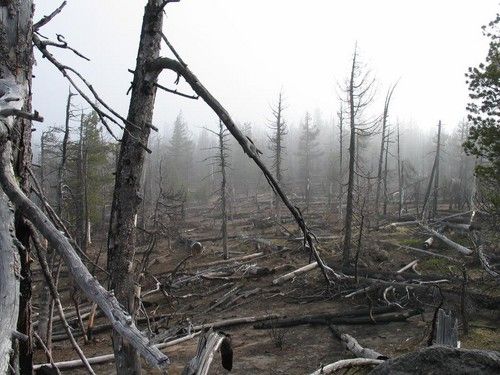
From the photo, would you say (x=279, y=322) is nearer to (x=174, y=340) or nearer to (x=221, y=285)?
(x=174, y=340)

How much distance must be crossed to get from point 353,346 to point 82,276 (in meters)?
8.93

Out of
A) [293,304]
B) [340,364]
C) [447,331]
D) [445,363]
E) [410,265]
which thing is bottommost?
[293,304]

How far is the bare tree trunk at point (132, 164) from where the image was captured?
306 cm

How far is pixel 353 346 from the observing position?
8.98 m

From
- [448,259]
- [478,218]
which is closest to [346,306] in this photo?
[448,259]

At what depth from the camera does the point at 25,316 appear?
212 cm

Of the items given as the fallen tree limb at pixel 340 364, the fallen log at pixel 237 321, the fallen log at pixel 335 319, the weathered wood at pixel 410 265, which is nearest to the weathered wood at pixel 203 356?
the fallen tree limb at pixel 340 364

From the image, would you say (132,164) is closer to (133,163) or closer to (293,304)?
(133,163)

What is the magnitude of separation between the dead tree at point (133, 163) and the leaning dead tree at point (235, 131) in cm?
12

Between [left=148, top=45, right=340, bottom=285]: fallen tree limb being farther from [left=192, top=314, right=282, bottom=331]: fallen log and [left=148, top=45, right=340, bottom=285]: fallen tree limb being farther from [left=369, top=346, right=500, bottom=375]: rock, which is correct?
[left=192, top=314, right=282, bottom=331]: fallen log

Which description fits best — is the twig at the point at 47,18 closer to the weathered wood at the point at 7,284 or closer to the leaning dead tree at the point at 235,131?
the leaning dead tree at the point at 235,131

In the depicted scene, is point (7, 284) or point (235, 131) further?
point (235, 131)

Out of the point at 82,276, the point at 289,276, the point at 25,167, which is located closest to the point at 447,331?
the point at 25,167

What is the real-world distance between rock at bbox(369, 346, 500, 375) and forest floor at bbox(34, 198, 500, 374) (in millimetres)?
941
